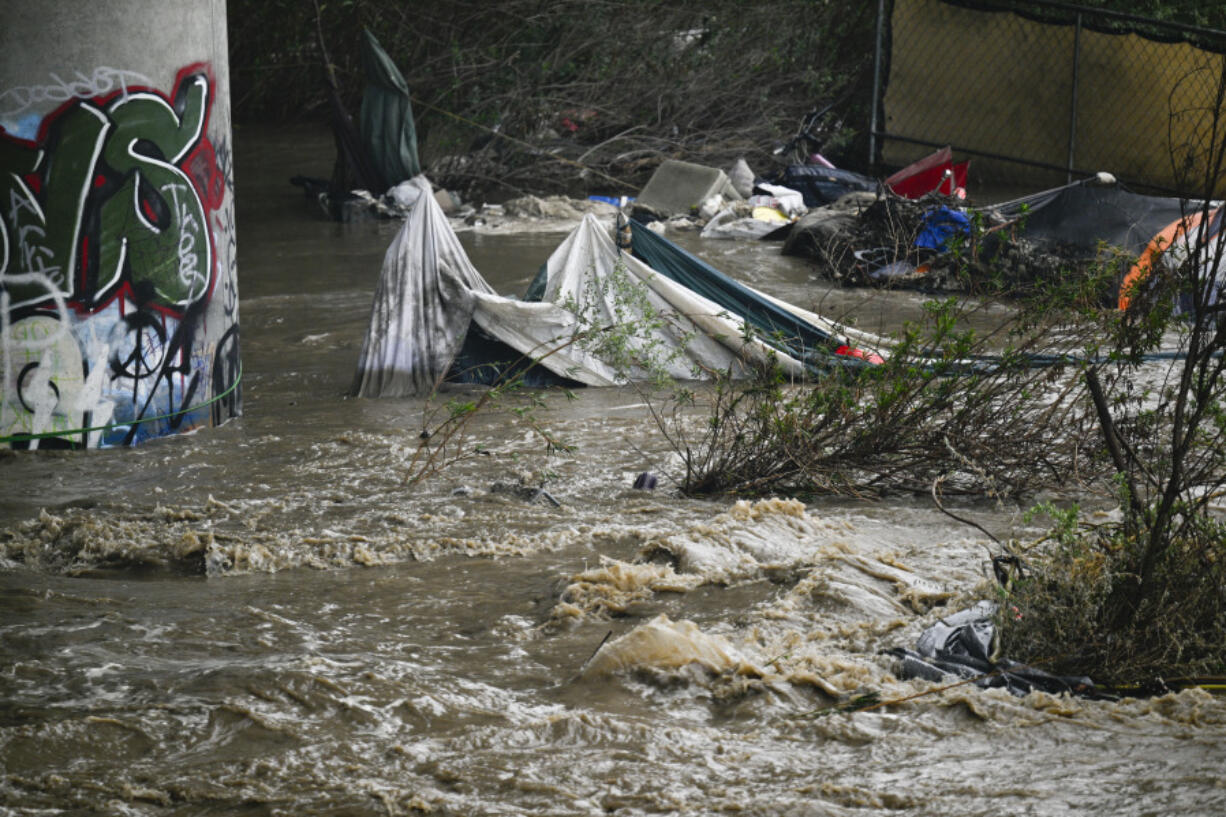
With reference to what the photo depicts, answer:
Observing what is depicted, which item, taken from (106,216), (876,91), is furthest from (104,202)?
(876,91)

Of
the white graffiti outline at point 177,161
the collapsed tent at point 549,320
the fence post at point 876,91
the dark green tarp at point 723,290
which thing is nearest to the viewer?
the white graffiti outline at point 177,161

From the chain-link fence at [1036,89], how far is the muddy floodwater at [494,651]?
941 centimetres

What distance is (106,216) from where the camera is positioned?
21.0 feet

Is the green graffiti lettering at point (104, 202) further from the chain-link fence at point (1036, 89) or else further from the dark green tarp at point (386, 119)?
the chain-link fence at point (1036, 89)

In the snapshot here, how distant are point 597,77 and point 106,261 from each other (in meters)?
10.3

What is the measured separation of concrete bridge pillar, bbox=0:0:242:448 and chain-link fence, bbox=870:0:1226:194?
944 cm

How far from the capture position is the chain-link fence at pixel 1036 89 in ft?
44.0

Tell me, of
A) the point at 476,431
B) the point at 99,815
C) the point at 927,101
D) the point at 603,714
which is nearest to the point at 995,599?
the point at 603,714

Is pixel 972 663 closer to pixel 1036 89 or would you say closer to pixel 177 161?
pixel 177 161

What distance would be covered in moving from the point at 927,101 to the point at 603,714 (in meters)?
12.9

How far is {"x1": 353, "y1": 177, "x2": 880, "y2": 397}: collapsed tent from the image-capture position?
7.44 meters

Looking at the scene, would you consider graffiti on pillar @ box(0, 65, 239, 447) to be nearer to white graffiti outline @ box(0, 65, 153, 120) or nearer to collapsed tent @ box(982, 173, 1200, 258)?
white graffiti outline @ box(0, 65, 153, 120)

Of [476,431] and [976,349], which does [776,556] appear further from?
[476,431]

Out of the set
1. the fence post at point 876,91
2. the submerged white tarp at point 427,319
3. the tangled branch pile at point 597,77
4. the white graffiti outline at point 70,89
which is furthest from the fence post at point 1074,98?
the white graffiti outline at point 70,89
